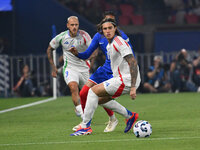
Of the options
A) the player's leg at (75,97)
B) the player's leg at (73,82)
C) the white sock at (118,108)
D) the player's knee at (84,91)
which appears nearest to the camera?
the white sock at (118,108)

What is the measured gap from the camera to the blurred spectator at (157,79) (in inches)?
889

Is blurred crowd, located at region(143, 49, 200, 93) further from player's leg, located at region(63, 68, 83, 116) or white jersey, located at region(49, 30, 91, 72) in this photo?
player's leg, located at region(63, 68, 83, 116)

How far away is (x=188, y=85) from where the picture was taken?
22.9 metres

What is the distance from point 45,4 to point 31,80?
5.14m

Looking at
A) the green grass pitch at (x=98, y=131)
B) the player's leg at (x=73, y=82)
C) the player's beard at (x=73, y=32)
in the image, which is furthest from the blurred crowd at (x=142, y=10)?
the player's leg at (x=73, y=82)

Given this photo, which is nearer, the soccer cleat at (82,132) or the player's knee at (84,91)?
the soccer cleat at (82,132)

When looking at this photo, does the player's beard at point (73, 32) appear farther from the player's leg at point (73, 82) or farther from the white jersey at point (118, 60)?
the white jersey at point (118, 60)

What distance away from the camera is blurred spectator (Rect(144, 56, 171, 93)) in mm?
22578

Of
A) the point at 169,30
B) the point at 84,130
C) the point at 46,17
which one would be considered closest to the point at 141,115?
the point at 84,130

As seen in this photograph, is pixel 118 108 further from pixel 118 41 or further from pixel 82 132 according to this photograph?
pixel 118 41

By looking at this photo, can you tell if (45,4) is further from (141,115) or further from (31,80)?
(141,115)

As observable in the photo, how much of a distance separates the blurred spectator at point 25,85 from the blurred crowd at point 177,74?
4.56 m

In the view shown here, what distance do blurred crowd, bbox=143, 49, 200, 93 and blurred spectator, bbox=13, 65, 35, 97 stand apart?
4564 mm

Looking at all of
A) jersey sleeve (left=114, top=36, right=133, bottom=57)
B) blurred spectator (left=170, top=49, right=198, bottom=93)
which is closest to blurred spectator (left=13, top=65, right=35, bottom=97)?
blurred spectator (left=170, top=49, right=198, bottom=93)
